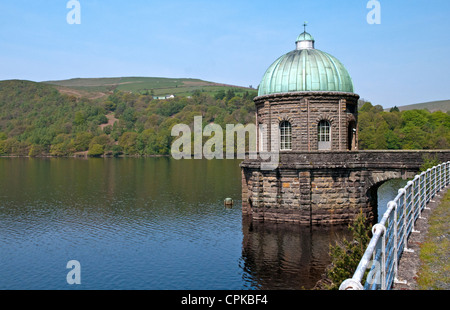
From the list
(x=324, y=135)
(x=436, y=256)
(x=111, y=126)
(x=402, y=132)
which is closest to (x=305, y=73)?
(x=324, y=135)

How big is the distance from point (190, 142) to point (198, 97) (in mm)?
73663

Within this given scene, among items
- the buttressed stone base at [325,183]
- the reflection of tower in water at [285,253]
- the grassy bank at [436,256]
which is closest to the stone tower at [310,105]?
the buttressed stone base at [325,183]

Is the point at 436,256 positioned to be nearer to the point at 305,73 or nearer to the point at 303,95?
the point at 303,95

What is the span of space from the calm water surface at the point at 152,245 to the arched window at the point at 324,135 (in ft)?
23.3

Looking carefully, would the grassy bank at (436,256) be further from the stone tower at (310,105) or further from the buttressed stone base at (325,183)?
the stone tower at (310,105)

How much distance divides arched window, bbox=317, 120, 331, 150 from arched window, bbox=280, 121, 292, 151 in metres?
2.26

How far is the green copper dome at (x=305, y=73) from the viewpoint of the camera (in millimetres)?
34719

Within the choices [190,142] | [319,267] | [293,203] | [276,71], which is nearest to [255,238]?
[293,203]

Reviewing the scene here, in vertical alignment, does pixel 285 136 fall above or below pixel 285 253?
above

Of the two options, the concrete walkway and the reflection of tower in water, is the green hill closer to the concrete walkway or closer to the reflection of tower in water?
the reflection of tower in water

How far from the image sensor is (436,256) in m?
9.50

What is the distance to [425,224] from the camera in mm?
12344

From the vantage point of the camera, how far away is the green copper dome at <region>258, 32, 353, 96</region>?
3472 centimetres

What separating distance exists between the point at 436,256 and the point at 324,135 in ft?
84.2
